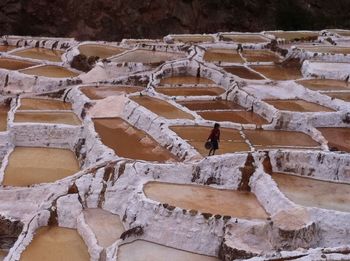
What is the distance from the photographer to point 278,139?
11953mm

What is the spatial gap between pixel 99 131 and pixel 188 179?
2885 mm

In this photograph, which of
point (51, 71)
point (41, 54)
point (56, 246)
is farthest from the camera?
point (41, 54)

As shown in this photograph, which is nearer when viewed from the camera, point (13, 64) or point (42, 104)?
point (42, 104)

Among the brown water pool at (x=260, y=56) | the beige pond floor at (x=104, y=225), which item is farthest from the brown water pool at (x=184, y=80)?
the beige pond floor at (x=104, y=225)

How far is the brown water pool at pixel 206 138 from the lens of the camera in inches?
431

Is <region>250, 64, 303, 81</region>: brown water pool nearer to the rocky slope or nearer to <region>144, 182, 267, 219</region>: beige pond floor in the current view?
<region>144, 182, 267, 219</region>: beige pond floor

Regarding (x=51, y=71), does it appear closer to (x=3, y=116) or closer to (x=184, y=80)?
(x=3, y=116)

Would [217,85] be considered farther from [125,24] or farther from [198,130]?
[125,24]

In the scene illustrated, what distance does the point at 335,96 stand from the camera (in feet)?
46.1

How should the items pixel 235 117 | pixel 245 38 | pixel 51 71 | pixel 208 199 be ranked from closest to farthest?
pixel 208 199 < pixel 235 117 < pixel 51 71 < pixel 245 38

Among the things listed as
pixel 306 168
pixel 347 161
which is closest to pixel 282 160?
pixel 306 168

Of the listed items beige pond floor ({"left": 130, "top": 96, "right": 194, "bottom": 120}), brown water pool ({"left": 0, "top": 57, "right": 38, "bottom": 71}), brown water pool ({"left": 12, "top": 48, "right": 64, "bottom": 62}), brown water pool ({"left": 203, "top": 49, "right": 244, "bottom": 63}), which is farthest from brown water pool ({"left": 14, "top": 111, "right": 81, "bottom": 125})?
brown water pool ({"left": 203, "top": 49, "right": 244, "bottom": 63})

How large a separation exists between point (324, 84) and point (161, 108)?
15.0ft

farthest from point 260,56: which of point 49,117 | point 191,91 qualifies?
point 49,117
